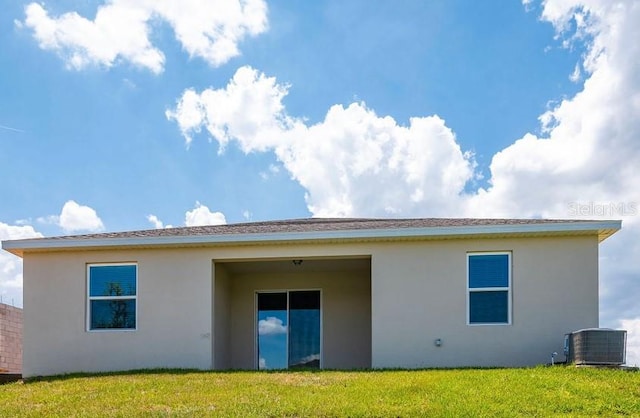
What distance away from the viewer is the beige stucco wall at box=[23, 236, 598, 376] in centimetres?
1175

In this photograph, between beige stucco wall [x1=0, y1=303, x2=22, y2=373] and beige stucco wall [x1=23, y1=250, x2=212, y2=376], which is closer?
beige stucco wall [x1=23, y1=250, x2=212, y2=376]

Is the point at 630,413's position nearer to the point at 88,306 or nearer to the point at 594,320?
the point at 594,320

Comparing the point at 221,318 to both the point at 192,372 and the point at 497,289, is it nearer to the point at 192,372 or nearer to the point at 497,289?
the point at 192,372

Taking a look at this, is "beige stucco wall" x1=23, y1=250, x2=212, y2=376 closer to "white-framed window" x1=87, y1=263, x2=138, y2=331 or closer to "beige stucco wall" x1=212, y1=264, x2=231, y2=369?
"white-framed window" x1=87, y1=263, x2=138, y2=331

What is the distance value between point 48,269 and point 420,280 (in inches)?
300

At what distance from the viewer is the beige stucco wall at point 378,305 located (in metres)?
11.8

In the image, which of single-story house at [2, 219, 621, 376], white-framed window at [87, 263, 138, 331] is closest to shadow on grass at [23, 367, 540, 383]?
single-story house at [2, 219, 621, 376]

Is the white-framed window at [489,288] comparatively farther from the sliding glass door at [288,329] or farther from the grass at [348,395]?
the sliding glass door at [288,329]

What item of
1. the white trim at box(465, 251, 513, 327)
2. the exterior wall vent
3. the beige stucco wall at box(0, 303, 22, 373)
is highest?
the white trim at box(465, 251, 513, 327)

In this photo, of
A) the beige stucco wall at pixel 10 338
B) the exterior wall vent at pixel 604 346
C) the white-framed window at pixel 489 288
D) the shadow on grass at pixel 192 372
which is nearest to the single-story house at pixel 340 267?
the white-framed window at pixel 489 288

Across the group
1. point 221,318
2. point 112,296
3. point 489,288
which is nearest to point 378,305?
point 489,288

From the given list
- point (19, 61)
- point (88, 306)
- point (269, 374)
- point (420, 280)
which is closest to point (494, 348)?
point (420, 280)

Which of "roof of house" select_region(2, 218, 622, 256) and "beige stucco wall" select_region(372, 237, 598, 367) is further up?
"roof of house" select_region(2, 218, 622, 256)

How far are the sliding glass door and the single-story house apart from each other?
0.95m
